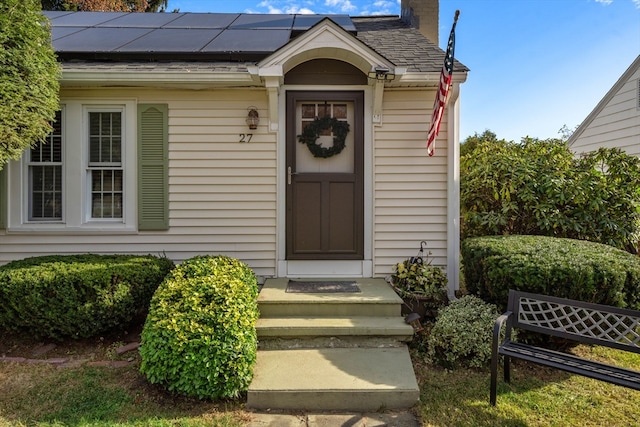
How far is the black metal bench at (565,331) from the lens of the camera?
2.48 meters

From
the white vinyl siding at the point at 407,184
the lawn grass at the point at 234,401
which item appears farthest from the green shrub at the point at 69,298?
the white vinyl siding at the point at 407,184

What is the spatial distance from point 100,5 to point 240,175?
50.9ft

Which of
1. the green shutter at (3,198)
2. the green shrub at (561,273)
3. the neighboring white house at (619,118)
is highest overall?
the neighboring white house at (619,118)

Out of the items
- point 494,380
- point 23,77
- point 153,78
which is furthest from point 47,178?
point 494,380

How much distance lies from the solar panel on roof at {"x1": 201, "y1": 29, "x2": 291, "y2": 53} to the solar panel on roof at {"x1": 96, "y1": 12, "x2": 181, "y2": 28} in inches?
55.9

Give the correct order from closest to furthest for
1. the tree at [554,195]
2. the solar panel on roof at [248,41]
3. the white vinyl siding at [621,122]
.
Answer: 1. the solar panel on roof at [248,41]
2. the tree at [554,195]
3. the white vinyl siding at [621,122]

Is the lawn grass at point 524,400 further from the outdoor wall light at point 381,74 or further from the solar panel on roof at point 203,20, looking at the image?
the solar panel on roof at point 203,20

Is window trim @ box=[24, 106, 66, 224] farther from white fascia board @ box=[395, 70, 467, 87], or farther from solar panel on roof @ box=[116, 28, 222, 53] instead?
white fascia board @ box=[395, 70, 467, 87]

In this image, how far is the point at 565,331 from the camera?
9.18 feet

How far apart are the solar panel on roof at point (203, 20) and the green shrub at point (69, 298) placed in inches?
166

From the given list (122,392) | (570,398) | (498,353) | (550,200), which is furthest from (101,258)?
(550,200)

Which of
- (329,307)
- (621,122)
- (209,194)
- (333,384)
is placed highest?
(621,122)

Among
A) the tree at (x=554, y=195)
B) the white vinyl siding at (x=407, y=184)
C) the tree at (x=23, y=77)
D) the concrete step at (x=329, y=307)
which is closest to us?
the tree at (x=23, y=77)

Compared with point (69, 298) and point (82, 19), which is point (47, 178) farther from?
point (82, 19)
